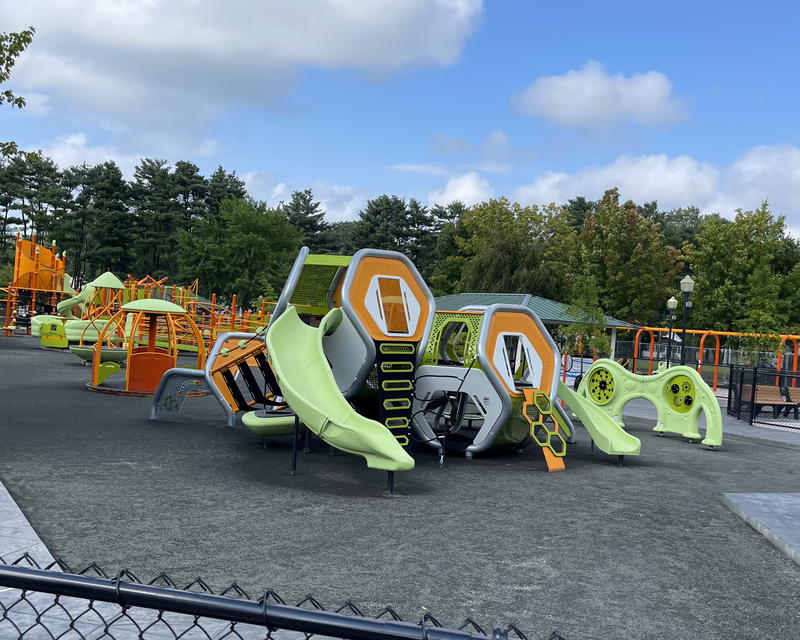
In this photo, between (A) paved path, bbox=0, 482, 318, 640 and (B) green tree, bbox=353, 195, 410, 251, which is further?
(B) green tree, bbox=353, 195, 410, 251

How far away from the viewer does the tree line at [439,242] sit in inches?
1581

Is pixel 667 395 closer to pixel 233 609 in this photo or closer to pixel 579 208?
pixel 233 609

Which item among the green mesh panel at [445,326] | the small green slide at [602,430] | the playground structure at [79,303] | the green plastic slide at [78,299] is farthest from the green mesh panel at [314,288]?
the green plastic slide at [78,299]

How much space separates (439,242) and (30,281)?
29.2 m

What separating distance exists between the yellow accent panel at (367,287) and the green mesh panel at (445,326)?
0.79 m

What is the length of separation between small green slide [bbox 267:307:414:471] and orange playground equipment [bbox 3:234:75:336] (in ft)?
99.0

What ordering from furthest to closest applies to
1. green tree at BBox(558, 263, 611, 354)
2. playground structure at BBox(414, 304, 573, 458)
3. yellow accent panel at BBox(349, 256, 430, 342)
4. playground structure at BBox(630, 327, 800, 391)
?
playground structure at BBox(630, 327, 800, 391) < green tree at BBox(558, 263, 611, 354) < playground structure at BBox(414, 304, 573, 458) < yellow accent panel at BBox(349, 256, 430, 342)

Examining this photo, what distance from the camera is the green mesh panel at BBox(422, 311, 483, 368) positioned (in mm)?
12133

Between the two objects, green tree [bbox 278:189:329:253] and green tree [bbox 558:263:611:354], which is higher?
green tree [bbox 278:189:329:253]

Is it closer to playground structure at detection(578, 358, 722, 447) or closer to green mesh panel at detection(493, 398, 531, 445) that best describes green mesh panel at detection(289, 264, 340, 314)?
green mesh panel at detection(493, 398, 531, 445)

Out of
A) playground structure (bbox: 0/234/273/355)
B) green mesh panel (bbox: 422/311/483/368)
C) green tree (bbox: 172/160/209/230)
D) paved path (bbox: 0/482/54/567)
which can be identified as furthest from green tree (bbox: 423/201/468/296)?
paved path (bbox: 0/482/54/567)

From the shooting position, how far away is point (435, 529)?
749 cm

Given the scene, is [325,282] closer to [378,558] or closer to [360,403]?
[360,403]

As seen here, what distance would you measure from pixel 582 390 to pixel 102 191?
5762 cm
